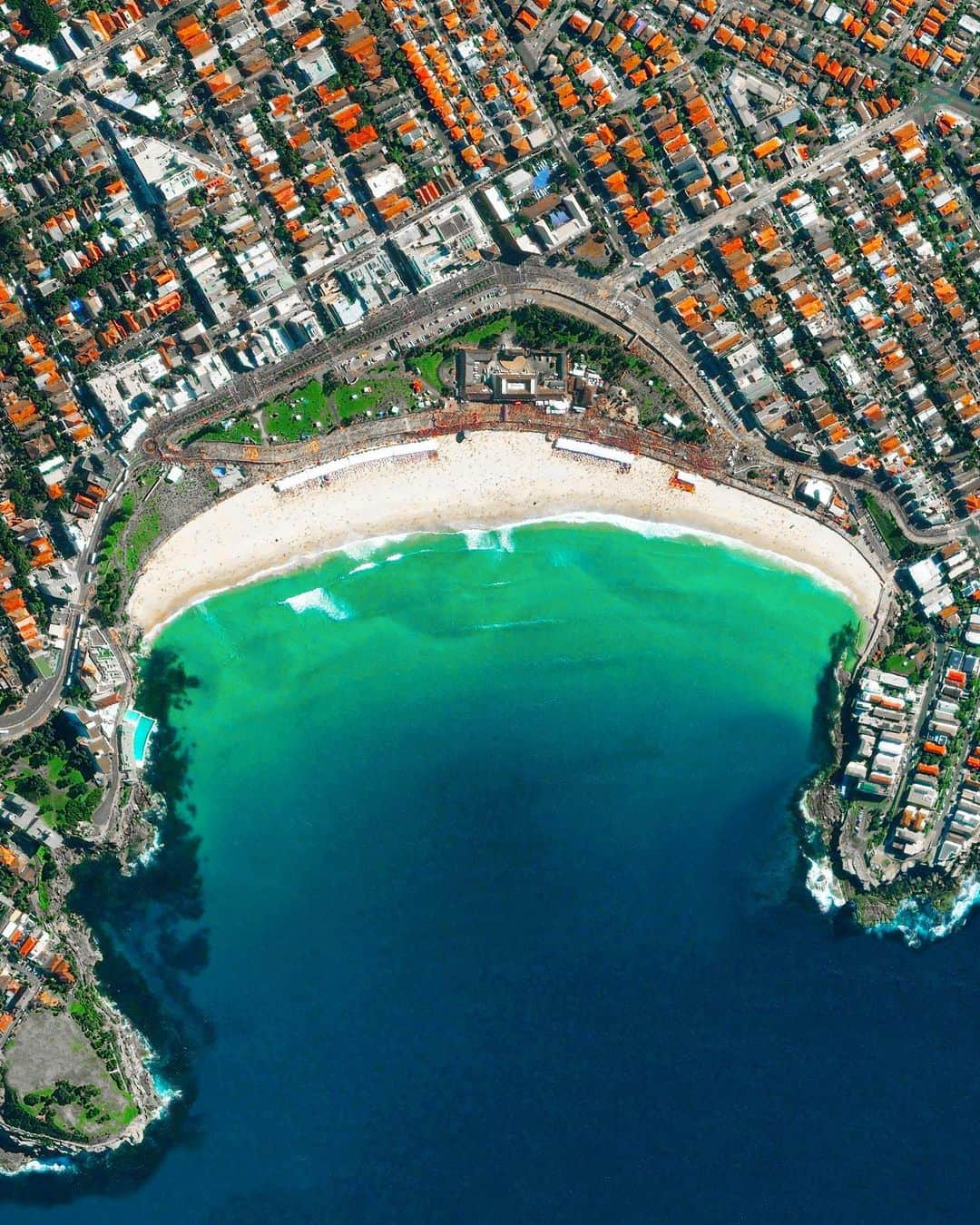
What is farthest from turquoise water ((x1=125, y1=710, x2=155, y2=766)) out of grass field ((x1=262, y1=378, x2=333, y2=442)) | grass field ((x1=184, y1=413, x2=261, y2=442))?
grass field ((x1=262, y1=378, x2=333, y2=442))

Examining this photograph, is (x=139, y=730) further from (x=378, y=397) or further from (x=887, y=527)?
(x=887, y=527)

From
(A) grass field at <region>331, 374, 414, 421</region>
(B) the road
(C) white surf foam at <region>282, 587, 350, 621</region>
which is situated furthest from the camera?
(C) white surf foam at <region>282, 587, 350, 621</region>

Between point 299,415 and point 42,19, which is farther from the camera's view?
point 299,415

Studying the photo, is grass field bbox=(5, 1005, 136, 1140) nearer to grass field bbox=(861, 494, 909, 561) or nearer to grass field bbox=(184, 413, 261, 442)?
grass field bbox=(184, 413, 261, 442)

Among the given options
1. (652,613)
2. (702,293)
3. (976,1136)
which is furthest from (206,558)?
(976,1136)

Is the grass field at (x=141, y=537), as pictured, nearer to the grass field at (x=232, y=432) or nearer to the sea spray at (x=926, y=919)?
the grass field at (x=232, y=432)

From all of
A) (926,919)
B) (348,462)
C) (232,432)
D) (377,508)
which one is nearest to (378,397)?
(348,462)

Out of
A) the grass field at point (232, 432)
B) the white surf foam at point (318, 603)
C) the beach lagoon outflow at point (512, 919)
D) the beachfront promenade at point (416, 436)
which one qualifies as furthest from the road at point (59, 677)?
the white surf foam at point (318, 603)
